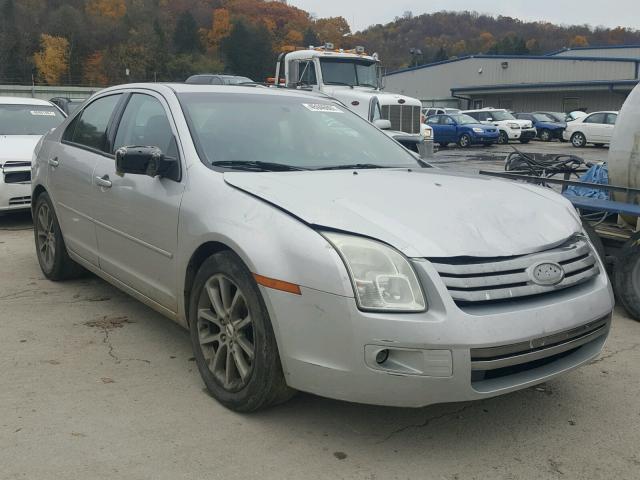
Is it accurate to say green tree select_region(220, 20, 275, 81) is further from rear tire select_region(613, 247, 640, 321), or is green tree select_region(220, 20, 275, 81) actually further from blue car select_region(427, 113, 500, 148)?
rear tire select_region(613, 247, 640, 321)

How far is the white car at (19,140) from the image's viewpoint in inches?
303

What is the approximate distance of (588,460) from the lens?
274cm

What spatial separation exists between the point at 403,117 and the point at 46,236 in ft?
38.9

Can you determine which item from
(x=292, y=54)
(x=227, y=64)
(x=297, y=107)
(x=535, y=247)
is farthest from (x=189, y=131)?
(x=227, y=64)

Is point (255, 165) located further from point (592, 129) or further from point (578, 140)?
point (578, 140)

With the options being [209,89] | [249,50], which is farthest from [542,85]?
[209,89]

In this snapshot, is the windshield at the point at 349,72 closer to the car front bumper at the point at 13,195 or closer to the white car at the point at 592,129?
the car front bumper at the point at 13,195

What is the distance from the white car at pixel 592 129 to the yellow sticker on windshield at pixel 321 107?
2374 centimetres

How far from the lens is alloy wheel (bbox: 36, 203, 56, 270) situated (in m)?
5.23

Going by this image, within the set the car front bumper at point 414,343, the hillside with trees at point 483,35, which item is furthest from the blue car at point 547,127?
the hillside with trees at point 483,35

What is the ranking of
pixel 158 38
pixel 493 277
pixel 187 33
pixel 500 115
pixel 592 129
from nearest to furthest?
pixel 493 277 < pixel 592 129 < pixel 500 115 < pixel 187 33 < pixel 158 38

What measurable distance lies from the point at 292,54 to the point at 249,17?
134 ft

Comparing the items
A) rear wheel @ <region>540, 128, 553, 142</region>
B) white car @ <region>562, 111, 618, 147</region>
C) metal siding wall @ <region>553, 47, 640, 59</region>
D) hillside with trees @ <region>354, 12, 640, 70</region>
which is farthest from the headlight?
hillside with trees @ <region>354, 12, 640, 70</region>

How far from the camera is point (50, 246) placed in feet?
17.4
